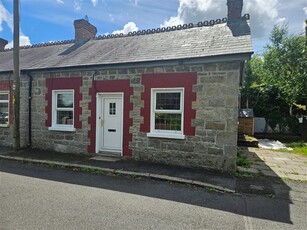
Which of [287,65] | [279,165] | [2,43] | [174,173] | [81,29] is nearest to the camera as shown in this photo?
[174,173]

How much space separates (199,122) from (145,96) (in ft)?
7.05

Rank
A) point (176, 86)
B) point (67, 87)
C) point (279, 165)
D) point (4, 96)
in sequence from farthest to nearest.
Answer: point (4, 96)
point (67, 87)
point (279, 165)
point (176, 86)

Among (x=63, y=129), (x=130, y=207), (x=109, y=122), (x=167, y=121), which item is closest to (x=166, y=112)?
(x=167, y=121)

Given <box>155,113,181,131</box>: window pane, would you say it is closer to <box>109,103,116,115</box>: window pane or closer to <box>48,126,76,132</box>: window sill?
<box>109,103,116,115</box>: window pane

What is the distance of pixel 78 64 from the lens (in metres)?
9.45

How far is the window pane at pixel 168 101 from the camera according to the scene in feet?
26.6

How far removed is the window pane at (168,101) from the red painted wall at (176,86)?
32cm

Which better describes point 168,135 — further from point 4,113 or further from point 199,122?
point 4,113

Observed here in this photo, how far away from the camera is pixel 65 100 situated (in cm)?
1005

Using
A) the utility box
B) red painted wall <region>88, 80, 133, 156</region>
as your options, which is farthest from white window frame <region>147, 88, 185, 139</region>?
the utility box

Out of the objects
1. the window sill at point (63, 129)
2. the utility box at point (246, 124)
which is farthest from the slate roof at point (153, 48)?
the utility box at point (246, 124)

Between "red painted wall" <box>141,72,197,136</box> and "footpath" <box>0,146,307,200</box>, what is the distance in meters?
1.39

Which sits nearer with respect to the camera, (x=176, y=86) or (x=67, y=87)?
(x=176, y=86)

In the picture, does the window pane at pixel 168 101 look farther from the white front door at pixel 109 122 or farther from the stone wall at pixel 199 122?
the white front door at pixel 109 122
